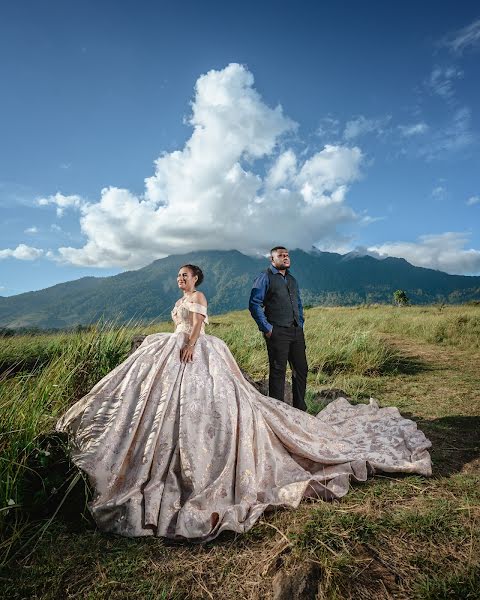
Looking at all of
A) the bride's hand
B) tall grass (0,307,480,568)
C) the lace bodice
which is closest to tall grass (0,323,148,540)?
tall grass (0,307,480,568)

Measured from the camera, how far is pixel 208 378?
351 centimetres

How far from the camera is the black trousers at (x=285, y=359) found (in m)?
5.33

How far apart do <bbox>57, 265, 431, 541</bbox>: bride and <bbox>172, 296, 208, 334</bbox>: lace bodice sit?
0.01 m

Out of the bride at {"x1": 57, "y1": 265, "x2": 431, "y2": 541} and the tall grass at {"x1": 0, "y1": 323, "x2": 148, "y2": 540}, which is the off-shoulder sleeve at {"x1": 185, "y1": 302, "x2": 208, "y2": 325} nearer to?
the bride at {"x1": 57, "y1": 265, "x2": 431, "y2": 541}

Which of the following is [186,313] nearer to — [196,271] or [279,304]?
[196,271]

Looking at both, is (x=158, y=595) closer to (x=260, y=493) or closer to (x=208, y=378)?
(x=260, y=493)

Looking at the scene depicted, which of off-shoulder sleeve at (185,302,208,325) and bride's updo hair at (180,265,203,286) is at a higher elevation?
bride's updo hair at (180,265,203,286)

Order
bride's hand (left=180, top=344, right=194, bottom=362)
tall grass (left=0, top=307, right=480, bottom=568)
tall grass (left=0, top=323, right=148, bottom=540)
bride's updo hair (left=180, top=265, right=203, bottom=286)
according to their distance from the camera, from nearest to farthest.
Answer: tall grass (left=0, top=323, right=148, bottom=540) < tall grass (left=0, top=307, right=480, bottom=568) < bride's hand (left=180, top=344, right=194, bottom=362) < bride's updo hair (left=180, top=265, right=203, bottom=286)

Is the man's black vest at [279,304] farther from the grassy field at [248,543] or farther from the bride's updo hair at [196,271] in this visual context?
the grassy field at [248,543]

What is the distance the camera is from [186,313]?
4.01m

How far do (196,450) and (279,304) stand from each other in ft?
9.23

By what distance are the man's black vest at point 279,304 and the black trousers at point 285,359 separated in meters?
0.12

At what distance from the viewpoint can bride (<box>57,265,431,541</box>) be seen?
2.69m

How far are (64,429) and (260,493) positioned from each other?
174 centimetres
